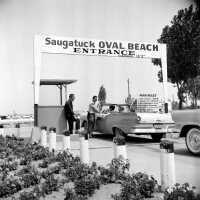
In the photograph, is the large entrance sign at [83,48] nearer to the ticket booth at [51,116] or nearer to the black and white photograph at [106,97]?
the ticket booth at [51,116]

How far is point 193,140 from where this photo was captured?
697cm

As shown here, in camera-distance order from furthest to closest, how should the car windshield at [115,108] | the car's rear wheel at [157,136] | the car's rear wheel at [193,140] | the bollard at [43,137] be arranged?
the car windshield at [115,108] → the car's rear wheel at [157,136] → the bollard at [43,137] → the car's rear wheel at [193,140]

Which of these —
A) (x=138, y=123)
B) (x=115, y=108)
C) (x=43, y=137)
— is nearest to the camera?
(x=43, y=137)

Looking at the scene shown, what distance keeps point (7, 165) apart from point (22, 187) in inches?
66.2

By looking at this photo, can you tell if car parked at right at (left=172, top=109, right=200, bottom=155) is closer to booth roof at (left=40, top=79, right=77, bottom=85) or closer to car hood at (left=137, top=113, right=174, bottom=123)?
car hood at (left=137, top=113, right=174, bottom=123)

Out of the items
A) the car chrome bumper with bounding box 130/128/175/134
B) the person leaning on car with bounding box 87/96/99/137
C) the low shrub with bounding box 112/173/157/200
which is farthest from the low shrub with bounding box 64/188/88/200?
the person leaning on car with bounding box 87/96/99/137

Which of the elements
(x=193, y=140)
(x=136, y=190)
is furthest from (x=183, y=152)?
(x=136, y=190)

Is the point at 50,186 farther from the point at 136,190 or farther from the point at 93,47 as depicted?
the point at 93,47

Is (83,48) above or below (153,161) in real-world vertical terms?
above

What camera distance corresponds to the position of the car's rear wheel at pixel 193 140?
22.4ft

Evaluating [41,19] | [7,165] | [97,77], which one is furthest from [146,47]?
[41,19]

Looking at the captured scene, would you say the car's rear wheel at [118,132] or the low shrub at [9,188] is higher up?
the car's rear wheel at [118,132]

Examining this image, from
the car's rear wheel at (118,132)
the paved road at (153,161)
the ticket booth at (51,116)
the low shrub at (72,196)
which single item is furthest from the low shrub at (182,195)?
the ticket booth at (51,116)

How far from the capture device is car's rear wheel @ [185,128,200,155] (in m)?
6.84
